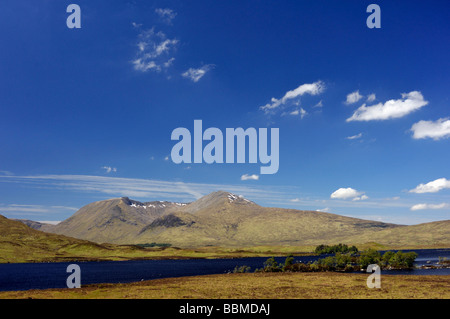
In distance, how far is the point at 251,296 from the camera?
62.7 meters

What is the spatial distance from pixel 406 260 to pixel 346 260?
2486cm
